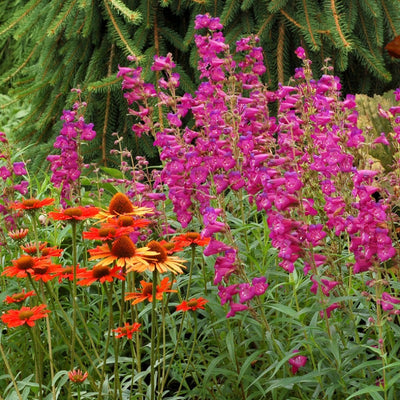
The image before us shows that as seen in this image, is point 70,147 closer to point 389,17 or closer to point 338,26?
point 338,26

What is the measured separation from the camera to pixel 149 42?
5387 millimetres

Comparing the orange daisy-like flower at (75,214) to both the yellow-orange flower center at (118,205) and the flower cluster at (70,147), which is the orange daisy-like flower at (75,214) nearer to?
the yellow-orange flower center at (118,205)

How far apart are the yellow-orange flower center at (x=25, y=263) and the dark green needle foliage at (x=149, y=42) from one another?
106 inches

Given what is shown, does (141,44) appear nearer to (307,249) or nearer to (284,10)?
(284,10)

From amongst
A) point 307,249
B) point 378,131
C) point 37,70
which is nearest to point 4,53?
point 37,70

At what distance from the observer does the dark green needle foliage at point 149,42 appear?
4.88 metres

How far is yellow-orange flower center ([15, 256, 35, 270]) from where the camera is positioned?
2074 millimetres

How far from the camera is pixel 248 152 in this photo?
2.69 m

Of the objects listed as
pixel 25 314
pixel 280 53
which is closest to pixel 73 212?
pixel 25 314

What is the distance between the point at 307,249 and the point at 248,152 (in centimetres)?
61

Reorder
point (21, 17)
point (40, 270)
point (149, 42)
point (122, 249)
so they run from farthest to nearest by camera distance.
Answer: point (149, 42)
point (21, 17)
point (40, 270)
point (122, 249)

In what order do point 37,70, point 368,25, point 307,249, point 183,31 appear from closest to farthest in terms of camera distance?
1. point 307,249
2. point 368,25
3. point 183,31
4. point 37,70

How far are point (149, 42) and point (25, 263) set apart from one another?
11.9ft

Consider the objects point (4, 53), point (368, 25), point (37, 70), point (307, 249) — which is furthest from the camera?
point (4, 53)
